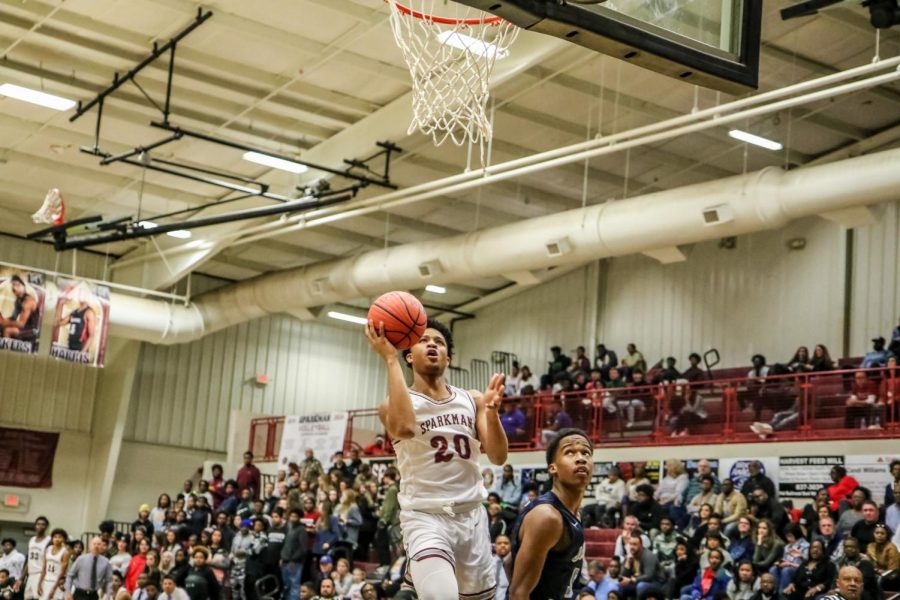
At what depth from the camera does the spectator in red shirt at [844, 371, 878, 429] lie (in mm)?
17922

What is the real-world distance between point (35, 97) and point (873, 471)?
13.4m

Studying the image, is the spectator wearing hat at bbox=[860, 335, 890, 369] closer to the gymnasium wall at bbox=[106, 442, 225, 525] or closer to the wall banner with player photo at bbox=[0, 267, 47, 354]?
the wall banner with player photo at bbox=[0, 267, 47, 354]

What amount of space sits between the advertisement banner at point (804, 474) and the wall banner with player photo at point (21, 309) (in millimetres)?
13061

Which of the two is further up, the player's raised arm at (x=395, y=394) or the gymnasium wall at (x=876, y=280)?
the gymnasium wall at (x=876, y=280)

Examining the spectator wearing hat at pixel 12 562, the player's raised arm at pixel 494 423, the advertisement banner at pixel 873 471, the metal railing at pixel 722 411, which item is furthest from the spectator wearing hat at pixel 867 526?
the spectator wearing hat at pixel 12 562

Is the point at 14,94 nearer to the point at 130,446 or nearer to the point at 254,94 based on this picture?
the point at 254,94

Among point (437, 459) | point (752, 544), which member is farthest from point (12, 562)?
point (437, 459)

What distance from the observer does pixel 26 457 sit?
27.9m

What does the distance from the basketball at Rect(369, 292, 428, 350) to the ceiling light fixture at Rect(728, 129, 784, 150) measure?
15.4 metres

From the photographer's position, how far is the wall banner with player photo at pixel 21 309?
23130 mm

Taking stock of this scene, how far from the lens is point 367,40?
60.3 ft

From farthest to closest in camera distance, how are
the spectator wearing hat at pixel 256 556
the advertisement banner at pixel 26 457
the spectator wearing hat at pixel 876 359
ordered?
the advertisement banner at pixel 26 457, the spectator wearing hat at pixel 256 556, the spectator wearing hat at pixel 876 359

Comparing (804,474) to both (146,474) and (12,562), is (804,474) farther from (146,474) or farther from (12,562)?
(146,474)

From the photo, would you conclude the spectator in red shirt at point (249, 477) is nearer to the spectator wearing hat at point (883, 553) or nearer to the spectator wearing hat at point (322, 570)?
the spectator wearing hat at point (322, 570)
